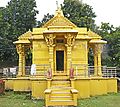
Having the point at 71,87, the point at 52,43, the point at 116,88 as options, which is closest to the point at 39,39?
the point at 52,43

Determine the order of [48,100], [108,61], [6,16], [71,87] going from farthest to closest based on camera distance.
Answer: [6,16], [108,61], [71,87], [48,100]

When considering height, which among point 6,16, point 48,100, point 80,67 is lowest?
point 48,100

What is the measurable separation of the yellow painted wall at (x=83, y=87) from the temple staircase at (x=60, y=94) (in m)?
0.54

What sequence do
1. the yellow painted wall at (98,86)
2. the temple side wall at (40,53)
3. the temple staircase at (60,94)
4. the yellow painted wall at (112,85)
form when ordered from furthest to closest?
the yellow painted wall at (112,85)
the temple side wall at (40,53)
the yellow painted wall at (98,86)
the temple staircase at (60,94)

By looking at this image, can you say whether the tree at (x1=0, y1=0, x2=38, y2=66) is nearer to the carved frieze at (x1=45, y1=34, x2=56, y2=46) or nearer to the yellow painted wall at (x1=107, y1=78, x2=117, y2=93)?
the yellow painted wall at (x1=107, y1=78, x2=117, y2=93)

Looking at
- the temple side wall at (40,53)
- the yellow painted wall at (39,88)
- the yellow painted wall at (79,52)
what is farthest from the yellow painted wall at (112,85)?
the yellow painted wall at (39,88)

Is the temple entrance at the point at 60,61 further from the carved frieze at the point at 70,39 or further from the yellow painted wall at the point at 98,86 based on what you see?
the yellow painted wall at the point at 98,86

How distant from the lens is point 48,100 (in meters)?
17.1

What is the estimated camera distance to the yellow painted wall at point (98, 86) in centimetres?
2117

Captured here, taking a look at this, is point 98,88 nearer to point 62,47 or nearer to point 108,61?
point 62,47

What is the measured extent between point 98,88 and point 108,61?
1692 centimetres

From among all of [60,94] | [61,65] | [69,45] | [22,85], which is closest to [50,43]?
[69,45]

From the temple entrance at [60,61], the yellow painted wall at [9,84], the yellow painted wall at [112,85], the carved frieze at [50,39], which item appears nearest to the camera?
the carved frieze at [50,39]

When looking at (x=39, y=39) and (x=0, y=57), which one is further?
(x=0, y=57)
